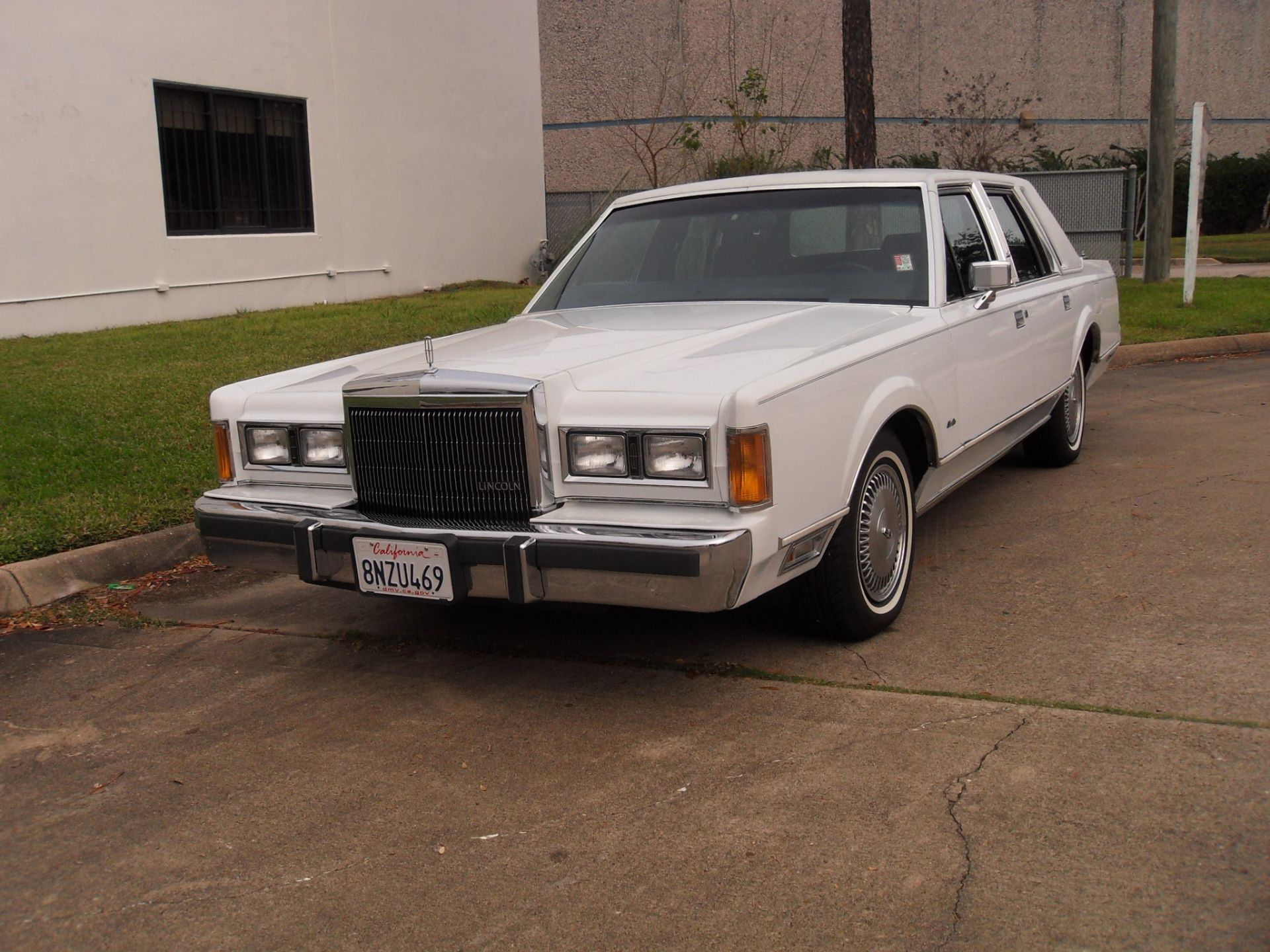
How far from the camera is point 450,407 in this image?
3943 mm

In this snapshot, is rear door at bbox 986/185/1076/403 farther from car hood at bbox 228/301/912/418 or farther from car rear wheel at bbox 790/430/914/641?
car rear wheel at bbox 790/430/914/641

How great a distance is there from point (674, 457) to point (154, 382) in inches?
258

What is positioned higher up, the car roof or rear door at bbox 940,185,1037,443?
the car roof

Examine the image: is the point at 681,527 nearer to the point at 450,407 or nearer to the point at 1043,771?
the point at 450,407

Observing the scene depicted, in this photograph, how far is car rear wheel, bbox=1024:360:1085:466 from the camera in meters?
6.85

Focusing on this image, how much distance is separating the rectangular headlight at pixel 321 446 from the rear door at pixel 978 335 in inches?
93.7

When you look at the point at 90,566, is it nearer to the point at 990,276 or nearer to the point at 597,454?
the point at 597,454

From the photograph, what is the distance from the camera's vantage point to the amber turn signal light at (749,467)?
357cm

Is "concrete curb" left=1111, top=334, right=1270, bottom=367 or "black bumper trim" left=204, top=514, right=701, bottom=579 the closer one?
"black bumper trim" left=204, top=514, right=701, bottom=579

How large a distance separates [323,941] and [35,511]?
13.1 ft

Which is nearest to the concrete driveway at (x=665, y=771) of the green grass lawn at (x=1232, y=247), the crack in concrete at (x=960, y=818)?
the crack in concrete at (x=960, y=818)

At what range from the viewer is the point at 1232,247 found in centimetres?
2302

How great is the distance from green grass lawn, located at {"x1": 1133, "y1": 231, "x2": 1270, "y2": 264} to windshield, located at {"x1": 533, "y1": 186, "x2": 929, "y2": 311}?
15478 millimetres

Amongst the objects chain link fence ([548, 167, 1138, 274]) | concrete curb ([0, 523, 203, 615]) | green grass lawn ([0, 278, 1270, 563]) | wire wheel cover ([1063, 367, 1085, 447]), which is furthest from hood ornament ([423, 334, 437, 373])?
chain link fence ([548, 167, 1138, 274])
